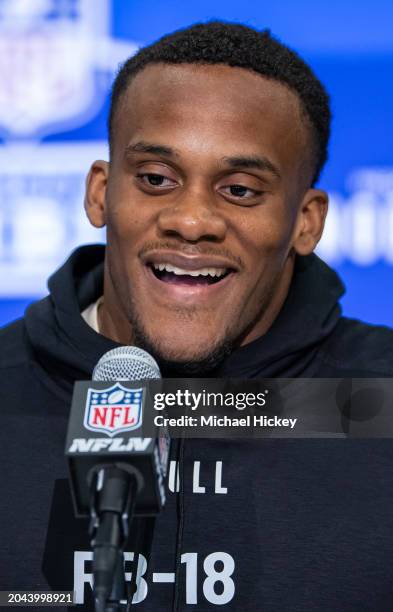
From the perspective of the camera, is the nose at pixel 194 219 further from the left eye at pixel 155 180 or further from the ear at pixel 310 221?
Result: the ear at pixel 310 221

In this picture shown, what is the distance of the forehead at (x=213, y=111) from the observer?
59.4 inches

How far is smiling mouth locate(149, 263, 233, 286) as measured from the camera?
4.90 feet

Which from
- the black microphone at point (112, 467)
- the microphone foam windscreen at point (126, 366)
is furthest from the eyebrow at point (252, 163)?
the black microphone at point (112, 467)

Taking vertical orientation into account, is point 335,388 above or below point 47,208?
below

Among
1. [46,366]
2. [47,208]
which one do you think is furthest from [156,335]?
[47,208]

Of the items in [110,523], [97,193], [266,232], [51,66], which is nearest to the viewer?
[110,523]

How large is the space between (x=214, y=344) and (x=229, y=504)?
0.85 ft

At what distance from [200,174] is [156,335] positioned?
269 mm

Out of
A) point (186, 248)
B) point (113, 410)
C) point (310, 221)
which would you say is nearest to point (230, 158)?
point (186, 248)

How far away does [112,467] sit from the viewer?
35.9 inches

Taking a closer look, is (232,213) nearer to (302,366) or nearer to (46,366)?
(302,366)

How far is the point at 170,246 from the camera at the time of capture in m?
1.48

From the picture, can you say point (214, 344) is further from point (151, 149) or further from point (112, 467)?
point (112, 467)

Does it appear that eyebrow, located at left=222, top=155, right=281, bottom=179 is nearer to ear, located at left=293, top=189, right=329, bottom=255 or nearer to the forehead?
the forehead
